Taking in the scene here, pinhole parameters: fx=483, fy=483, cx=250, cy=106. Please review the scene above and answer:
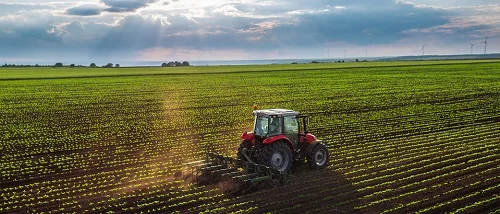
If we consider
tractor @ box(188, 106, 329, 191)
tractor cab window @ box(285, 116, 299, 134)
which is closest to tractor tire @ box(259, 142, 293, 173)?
tractor @ box(188, 106, 329, 191)

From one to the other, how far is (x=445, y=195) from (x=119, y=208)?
340 inches

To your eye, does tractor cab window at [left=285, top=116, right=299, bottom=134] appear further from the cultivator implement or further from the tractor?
the cultivator implement

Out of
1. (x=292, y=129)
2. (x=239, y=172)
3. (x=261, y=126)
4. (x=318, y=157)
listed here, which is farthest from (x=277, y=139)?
(x=318, y=157)

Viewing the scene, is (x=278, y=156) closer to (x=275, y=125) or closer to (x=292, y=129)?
(x=275, y=125)

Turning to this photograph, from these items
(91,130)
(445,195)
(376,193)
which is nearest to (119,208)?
(376,193)

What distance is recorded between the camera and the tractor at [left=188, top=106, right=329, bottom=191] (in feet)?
44.7

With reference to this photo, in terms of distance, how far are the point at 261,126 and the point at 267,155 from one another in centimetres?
105

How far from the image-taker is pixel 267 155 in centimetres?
1391

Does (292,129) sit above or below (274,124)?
below

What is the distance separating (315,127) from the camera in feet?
80.5

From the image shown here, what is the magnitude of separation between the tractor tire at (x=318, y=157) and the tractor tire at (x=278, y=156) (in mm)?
873

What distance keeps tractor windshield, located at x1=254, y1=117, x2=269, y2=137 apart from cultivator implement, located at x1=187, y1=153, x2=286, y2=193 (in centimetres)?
109

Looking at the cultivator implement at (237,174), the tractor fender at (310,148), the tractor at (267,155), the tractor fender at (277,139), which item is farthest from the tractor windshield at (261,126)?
the tractor fender at (310,148)

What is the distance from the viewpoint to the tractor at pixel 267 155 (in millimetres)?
13617
